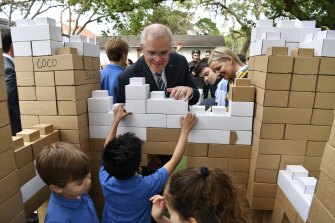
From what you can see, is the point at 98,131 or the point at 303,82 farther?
the point at 98,131

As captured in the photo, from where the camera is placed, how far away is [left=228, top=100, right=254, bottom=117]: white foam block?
202 centimetres

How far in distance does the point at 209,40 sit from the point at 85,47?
25700 millimetres

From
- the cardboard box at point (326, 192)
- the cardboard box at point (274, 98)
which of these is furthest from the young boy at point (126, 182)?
the cardboard box at point (326, 192)

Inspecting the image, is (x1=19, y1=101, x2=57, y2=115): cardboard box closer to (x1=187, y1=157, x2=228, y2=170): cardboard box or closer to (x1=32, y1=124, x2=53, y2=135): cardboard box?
(x1=32, y1=124, x2=53, y2=135): cardboard box

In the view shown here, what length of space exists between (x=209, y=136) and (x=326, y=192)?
0.95 metres

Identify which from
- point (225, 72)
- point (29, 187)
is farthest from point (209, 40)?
point (29, 187)

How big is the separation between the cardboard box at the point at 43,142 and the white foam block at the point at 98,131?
285 millimetres

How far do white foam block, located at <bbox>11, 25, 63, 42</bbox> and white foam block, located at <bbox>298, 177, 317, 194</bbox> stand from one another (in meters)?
2.02

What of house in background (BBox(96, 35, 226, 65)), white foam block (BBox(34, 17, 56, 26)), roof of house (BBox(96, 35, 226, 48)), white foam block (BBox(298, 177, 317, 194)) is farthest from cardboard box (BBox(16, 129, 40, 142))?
roof of house (BBox(96, 35, 226, 48))

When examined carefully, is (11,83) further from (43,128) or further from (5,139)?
(5,139)

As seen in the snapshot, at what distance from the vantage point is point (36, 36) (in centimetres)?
196


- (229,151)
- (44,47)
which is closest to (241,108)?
(229,151)

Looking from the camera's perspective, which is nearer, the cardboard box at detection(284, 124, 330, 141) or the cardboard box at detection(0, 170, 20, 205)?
the cardboard box at detection(0, 170, 20, 205)

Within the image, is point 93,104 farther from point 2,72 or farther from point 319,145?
point 319,145
